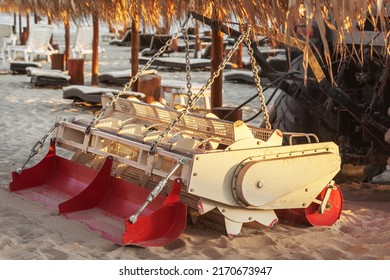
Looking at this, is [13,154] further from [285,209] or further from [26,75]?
[26,75]

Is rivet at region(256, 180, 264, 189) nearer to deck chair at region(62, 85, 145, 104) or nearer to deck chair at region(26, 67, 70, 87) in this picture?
deck chair at region(62, 85, 145, 104)

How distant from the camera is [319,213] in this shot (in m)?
4.71

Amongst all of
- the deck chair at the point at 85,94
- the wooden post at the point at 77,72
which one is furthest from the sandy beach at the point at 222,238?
the wooden post at the point at 77,72

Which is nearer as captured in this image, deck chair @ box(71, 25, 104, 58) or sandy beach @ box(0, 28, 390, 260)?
sandy beach @ box(0, 28, 390, 260)

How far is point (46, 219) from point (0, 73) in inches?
410

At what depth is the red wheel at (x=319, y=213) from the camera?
4703mm

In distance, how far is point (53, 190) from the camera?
17.4 ft

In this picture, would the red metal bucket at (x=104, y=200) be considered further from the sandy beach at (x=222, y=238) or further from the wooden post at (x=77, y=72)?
the wooden post at (x=77, y=72)

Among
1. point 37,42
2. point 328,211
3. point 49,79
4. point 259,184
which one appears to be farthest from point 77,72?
point 259,184

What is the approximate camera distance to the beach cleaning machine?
416 centimetres

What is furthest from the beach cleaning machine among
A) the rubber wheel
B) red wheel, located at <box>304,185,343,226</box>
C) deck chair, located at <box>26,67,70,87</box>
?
deck chair, located at <box>26,67,70,87</box>

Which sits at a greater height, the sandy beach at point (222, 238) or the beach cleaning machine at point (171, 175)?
the beach cleaning machine at point (171, 175)

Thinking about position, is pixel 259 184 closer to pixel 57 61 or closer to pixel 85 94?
pixel 85 94
